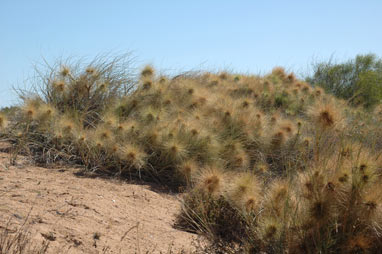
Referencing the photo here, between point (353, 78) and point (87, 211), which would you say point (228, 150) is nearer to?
point (87, 211)

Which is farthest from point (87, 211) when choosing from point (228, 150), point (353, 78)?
point (353, 78)

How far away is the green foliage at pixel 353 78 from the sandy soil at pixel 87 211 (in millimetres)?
8371

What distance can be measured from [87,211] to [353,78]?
11.0 meters

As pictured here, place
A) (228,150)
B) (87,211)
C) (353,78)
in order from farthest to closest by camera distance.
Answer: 1. (353,78)
2. (228,150)
3. (87,211)

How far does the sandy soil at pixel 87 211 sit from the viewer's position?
3973mm

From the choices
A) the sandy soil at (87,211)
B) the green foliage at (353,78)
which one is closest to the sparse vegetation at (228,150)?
the sandy soil at (87,211)

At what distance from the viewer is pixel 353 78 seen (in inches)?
524

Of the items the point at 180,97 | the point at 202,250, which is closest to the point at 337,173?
the point at 202,250

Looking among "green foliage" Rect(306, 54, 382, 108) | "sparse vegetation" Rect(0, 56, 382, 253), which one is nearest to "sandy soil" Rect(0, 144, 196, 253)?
"sparse vegetation" Rect(0, 56, 382, 253)

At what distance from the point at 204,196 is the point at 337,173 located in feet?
6.77

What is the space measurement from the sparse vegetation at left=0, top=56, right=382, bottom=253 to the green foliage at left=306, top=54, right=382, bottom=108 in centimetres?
210

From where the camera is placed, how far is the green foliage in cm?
1216

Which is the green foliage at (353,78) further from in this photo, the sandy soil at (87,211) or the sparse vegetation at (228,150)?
the sandy soil at (87,211)

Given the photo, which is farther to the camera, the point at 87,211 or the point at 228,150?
the point at 228,150
